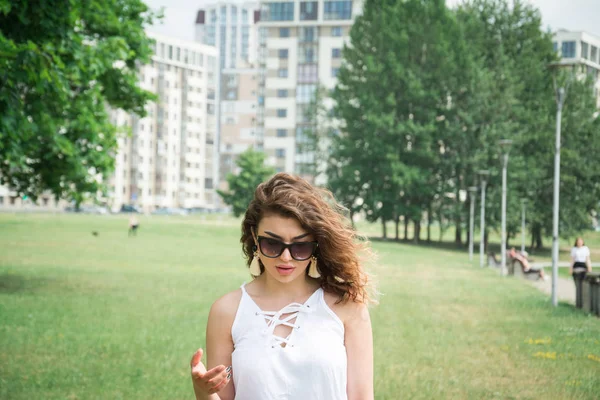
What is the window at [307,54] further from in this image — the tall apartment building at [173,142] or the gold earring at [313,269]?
the gold earring at [313,269]

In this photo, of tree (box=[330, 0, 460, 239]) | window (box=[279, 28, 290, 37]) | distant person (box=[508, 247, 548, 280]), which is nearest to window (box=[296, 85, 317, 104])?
window (box=[279, 28, 290, 37])

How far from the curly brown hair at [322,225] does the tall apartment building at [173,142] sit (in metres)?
156

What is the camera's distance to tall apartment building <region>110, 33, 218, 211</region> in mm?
165000

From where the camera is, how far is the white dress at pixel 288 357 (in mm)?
3691

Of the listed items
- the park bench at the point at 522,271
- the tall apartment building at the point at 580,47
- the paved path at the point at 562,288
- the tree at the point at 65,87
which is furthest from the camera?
the tall apartment building at the point at 580,47

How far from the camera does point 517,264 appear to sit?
40.2 m

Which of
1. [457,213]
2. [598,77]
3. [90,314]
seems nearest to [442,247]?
[457,213]

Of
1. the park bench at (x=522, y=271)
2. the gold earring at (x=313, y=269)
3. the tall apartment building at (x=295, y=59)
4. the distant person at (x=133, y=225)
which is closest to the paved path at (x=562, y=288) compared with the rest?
the park bench at (x=522, y=271)

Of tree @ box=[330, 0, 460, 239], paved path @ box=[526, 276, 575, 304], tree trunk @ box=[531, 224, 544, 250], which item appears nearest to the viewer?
paved path @ box=[526, 276, 575, 304]

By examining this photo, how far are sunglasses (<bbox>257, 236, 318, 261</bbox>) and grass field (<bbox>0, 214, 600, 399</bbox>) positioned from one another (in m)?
6.14

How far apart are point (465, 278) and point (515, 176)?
93.0 feet

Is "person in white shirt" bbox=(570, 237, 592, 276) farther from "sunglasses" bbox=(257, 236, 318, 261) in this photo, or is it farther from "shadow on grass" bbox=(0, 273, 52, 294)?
"sunglasses" bbox=(257, 236, 318, 261)

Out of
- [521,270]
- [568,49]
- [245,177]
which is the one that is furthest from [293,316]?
[245,177]

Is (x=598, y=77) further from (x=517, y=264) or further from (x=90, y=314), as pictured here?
(x=90, y=314)
